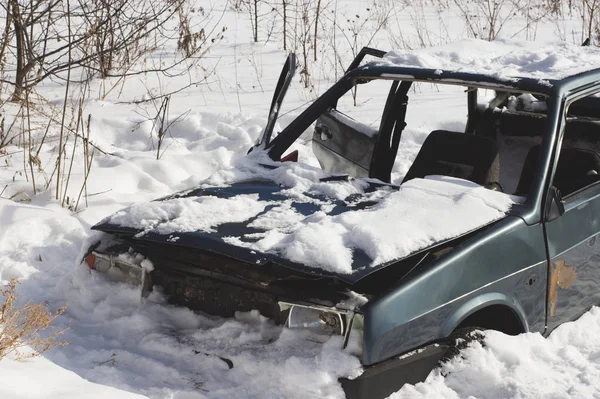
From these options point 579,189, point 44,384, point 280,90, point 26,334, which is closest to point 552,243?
point 579,189

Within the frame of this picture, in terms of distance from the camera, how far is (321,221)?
3346 millimetres

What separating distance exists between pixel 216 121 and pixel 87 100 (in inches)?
58.9

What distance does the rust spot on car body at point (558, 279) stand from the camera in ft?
11.7

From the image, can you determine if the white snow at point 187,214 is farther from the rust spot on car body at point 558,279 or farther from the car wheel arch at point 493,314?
the rust spot on car body at point 558,279

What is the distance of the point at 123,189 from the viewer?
246 inches

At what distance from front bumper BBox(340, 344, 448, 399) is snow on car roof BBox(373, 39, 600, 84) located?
1563mm

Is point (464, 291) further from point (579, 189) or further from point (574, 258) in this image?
point (579, 189)

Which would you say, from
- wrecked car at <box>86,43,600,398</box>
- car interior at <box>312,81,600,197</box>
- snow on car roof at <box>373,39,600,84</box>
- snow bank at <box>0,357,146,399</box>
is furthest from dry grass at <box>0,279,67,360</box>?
snow on car roof at <box>373,39,600,84</box>

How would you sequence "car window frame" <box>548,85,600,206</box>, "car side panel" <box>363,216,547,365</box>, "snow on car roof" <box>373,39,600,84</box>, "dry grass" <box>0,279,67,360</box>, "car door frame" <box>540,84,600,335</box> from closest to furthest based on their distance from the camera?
"car side panel" <box>363,216,547,365</box> < "dry grass" <box>0,279,67,360</box> < "car door frame" <box>540,84,600,335</box> < "car window frame" <box>548,85,600,206</box> < "snow on car roof" <box>373,39,600,84</box>

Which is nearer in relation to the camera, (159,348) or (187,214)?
(159,348)

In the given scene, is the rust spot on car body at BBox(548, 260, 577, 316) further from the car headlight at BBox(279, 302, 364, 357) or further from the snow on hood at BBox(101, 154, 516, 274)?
the car headlight at BBox(279, 302, 364, 357)

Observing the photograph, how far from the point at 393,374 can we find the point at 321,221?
2.47 feet

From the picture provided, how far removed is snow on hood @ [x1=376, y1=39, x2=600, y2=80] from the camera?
4.05m

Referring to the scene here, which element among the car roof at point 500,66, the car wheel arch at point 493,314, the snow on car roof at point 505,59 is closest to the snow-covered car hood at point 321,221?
the car wheel arch at point 493,314
